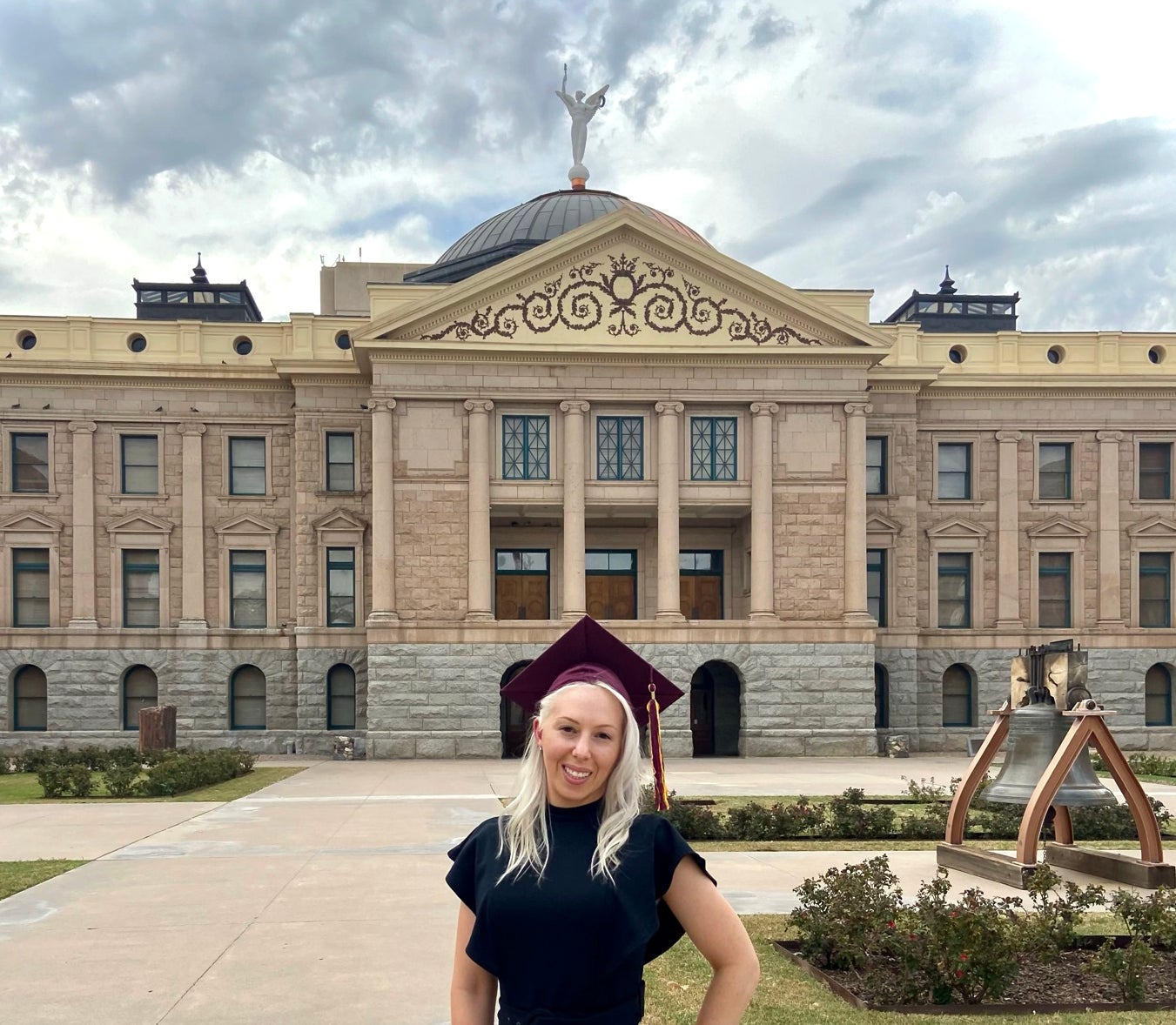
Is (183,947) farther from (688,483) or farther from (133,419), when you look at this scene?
(133,419)

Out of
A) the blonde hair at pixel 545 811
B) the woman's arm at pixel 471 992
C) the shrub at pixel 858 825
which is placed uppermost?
the blonde hair at pixel 545 811

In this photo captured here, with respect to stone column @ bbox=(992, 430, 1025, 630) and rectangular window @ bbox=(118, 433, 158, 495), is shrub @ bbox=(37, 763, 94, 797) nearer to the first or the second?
rectangular window @ bbox=(118, 433, 158, 495)

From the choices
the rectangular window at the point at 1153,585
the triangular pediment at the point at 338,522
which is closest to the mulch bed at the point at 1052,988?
the triangular pediment at the point at 338,522

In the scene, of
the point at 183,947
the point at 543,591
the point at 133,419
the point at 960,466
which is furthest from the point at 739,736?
the point at 183,947

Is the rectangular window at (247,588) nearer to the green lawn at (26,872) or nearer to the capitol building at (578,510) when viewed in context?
the capitol building at (578,510)

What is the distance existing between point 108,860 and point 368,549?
25.8 metres

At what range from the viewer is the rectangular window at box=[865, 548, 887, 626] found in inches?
1710

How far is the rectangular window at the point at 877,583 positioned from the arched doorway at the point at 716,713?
5830 millimetres

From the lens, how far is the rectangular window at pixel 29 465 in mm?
42250

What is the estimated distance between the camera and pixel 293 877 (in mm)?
15281

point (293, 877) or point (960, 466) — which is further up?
point (960, 466)

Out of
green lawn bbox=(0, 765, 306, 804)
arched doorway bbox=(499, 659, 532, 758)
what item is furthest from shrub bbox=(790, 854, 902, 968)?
arched doorway bbox=(499, 659, 532, 758)

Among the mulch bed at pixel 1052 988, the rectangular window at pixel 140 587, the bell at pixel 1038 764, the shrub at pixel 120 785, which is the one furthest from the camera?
the rectangular window at pixel 140 587

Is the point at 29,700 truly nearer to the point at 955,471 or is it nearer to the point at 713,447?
the point at 713,447
